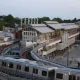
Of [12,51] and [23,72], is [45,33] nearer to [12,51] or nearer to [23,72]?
[12,51]

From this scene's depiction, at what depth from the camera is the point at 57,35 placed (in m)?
44.8

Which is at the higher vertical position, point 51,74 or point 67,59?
point 51,74

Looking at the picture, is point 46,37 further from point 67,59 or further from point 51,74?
point 51,74

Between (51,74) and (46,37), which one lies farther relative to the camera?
(46,37)

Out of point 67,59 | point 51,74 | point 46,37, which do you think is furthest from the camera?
point 46,37

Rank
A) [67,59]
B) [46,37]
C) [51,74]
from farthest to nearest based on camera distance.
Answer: [46,37] < [67,59] < [51,74]

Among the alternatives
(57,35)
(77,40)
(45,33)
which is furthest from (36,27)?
(77,40)

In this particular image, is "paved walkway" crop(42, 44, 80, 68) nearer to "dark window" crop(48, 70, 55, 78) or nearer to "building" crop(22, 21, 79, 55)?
"building" crop(22, 21, 79, 55)

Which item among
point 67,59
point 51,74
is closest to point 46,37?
point 67,59

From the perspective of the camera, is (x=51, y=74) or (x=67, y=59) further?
(x=67, y=59)

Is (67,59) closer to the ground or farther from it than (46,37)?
closer to the ground

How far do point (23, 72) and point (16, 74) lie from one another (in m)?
0.50

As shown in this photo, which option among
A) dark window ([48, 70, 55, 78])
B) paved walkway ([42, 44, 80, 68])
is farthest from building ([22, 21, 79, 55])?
dark window ([48, 70, 55, 78])

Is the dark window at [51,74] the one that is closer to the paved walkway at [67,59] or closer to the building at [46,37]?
the paved walkway at [67,59]
